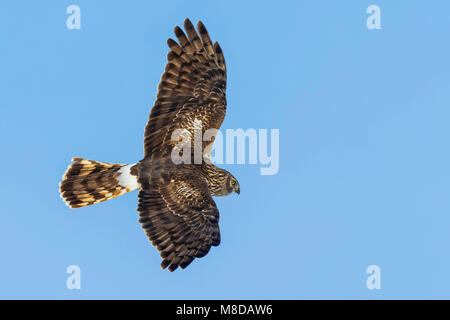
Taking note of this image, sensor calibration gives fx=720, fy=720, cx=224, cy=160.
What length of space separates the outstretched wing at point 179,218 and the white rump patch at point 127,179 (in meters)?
0.20

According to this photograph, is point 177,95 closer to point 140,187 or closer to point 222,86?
point 222,86

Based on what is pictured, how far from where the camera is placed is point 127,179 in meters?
10.8

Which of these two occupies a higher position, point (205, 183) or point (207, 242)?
point (205, 183)

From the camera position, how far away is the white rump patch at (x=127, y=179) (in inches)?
425

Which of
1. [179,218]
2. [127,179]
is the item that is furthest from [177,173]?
[127,179]

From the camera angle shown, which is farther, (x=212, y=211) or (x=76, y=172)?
(x=76, y=172)

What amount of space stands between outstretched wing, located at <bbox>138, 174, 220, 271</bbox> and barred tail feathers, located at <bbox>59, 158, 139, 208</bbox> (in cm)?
82

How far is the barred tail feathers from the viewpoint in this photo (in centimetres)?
1118

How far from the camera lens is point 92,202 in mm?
11305

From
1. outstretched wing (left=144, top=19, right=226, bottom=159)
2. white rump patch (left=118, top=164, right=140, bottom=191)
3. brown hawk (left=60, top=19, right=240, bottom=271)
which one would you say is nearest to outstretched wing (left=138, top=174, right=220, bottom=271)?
brown hawk (left=60, top=19, right=240, bottom=271)

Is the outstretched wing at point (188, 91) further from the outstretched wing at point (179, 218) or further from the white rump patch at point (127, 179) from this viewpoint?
the outstretched wing at point (179, 218)

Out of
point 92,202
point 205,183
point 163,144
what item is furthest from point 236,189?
point 92,202

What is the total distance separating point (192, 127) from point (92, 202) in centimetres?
201

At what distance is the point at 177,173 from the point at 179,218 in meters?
0.67
